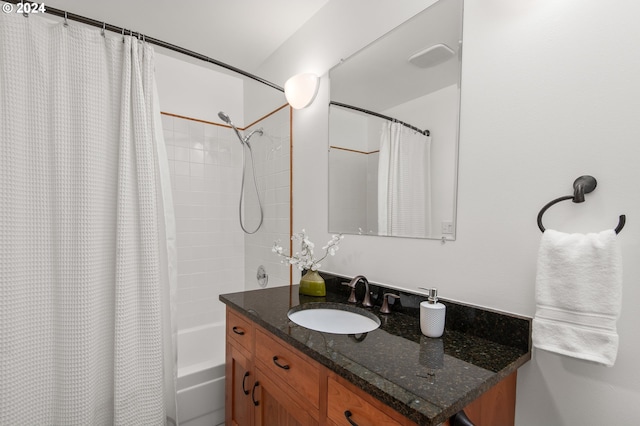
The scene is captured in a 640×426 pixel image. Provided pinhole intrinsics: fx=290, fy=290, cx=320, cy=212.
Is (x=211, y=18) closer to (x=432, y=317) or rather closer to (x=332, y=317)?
(x=332, y=317)

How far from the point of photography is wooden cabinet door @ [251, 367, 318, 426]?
94 centimetres

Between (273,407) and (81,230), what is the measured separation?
1.07 meters

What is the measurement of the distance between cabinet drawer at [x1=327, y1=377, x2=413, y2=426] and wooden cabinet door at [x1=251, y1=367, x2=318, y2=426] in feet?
0.41

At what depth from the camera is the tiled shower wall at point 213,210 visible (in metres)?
2.29

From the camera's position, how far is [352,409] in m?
0.75

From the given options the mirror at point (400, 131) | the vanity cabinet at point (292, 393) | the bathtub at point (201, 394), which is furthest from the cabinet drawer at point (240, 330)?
the mirror at point (400, 131)

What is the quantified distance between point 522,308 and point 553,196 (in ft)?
1.17

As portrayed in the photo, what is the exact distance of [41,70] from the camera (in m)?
1.18

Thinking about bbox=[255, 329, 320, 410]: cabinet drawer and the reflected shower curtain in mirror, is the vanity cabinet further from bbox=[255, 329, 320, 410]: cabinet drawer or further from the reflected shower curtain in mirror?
the reflected shower curtain in mirror

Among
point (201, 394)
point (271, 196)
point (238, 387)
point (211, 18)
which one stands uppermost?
point (211, 18)

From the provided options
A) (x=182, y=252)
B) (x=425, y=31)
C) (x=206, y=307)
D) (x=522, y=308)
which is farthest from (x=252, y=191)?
(x=522, y=308)

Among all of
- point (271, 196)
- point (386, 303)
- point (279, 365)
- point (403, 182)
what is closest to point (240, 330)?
point (279, 365)

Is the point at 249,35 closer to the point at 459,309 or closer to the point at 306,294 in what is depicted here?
the point at 306,294

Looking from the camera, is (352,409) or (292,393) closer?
(352,409)
